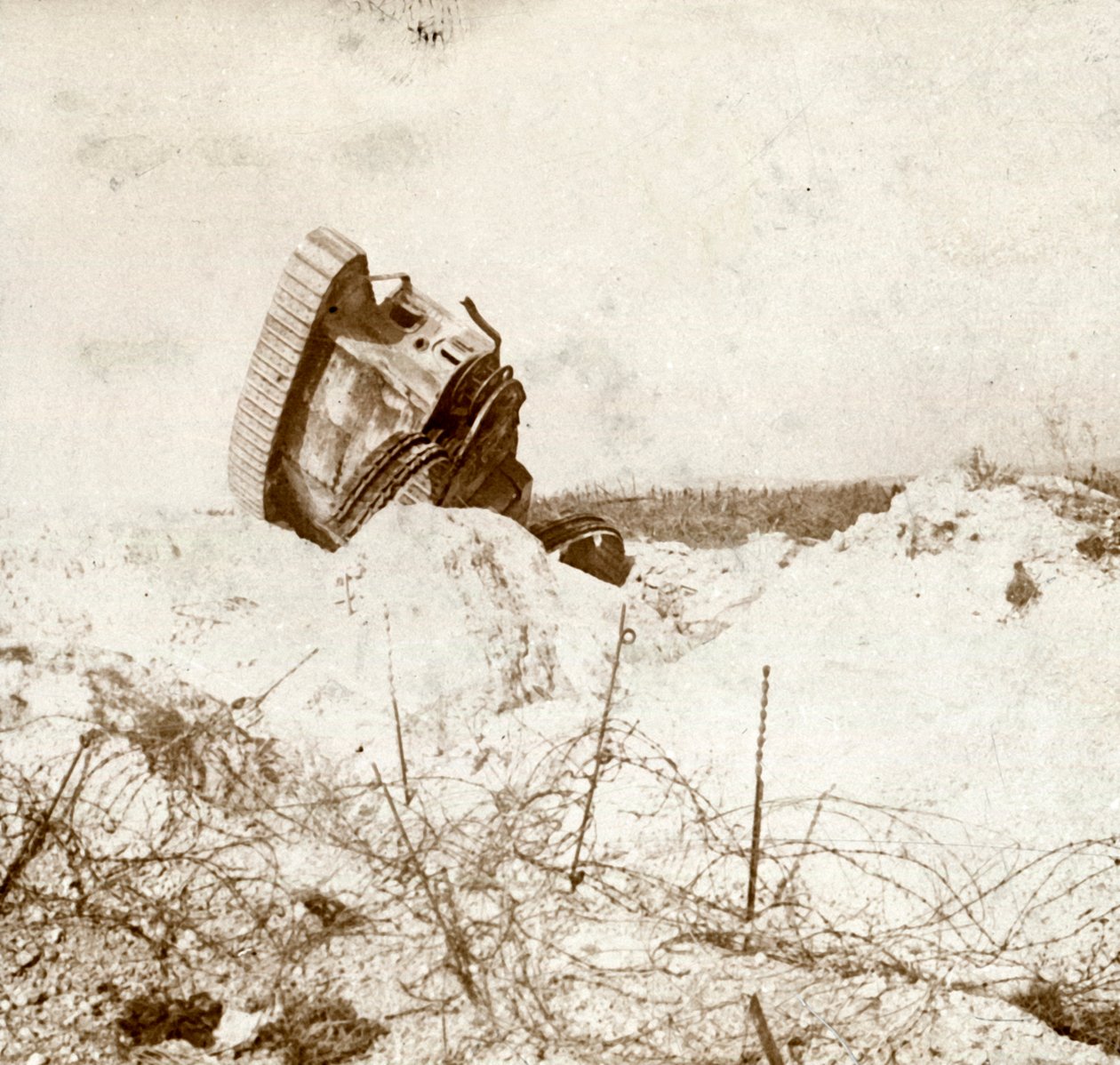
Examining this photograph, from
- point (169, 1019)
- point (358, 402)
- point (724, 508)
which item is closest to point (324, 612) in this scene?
point (358, 402)

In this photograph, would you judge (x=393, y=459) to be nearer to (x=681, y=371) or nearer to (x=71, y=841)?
(x=681, y=371)

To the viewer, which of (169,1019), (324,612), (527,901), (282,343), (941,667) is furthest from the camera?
(282,343)

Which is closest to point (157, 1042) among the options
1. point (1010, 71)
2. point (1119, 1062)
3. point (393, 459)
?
point (393, 459)

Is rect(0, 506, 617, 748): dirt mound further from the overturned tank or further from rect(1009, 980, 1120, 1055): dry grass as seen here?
rect(1009, 980, 1120, 1055): dry grass

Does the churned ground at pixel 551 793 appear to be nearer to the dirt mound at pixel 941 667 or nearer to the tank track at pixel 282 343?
the dirt mound at pixel 941 667

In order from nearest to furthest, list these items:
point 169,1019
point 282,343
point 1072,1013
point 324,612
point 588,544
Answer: point 1072,1013 < point 169,1019 < point 324,612 < point 282,343 < point 588,544

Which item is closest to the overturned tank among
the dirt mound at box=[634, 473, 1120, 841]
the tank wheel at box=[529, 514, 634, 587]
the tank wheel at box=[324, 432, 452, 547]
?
the tank wheel at box=[324, 432, 452, 547]

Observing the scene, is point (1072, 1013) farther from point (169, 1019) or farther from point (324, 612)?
point (324, 612)
